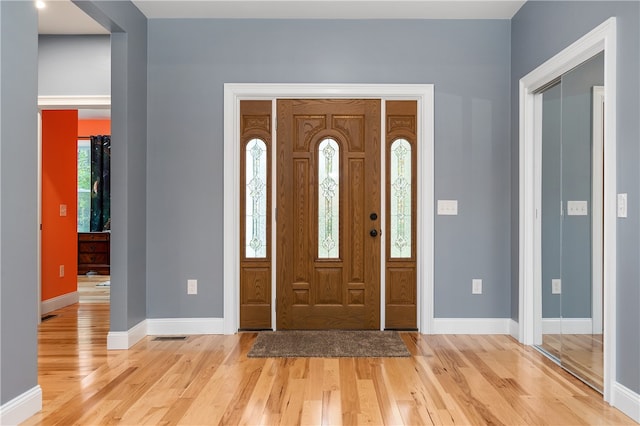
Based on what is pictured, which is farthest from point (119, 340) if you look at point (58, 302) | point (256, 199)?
point (58, 302)

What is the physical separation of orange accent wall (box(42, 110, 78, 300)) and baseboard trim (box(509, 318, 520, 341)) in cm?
470

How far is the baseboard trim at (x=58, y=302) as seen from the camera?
5105 mm

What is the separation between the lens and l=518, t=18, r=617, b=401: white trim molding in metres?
2.65

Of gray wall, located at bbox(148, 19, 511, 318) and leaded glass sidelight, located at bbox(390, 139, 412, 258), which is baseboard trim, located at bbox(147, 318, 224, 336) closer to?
gray wall, located at bbox(148, 19, 511, 318)

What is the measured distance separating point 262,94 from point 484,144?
1979 millimetres

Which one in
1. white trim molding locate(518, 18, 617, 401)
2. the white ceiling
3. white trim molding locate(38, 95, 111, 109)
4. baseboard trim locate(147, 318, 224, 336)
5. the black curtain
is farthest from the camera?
the black curtain

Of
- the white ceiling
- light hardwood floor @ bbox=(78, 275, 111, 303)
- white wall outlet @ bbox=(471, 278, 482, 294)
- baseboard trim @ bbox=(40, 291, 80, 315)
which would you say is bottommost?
light hardwood floor @ bbox=(78, 275, 111, 303)

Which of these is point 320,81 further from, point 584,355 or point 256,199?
point 584,355

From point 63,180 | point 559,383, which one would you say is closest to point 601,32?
point 559,383

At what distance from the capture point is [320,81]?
4.15 meters

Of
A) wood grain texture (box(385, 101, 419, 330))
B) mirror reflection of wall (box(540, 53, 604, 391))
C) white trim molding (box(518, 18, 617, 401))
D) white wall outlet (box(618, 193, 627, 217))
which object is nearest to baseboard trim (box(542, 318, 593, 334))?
mirror reflection of wall (box(540, 53, 604, 391))

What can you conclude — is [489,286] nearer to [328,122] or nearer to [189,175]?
[328,122]

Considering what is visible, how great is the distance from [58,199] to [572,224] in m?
5.15

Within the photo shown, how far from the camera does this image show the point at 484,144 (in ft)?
13.7
